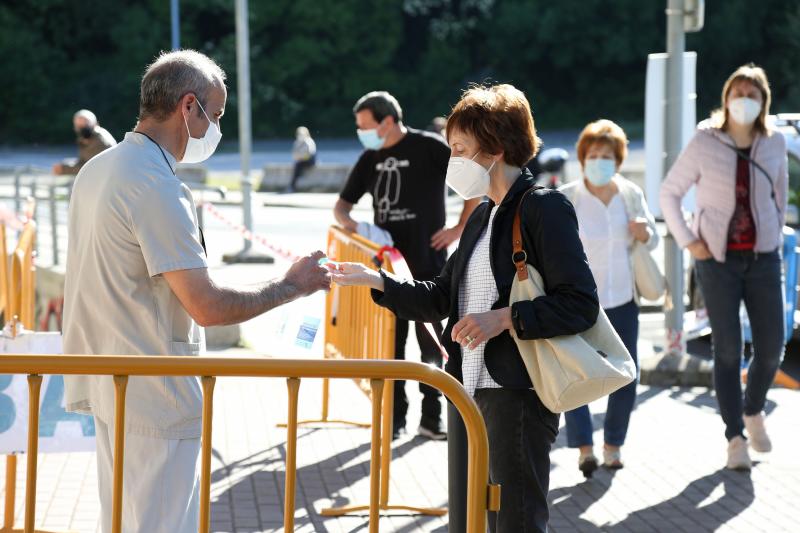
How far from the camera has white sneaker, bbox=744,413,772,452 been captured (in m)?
7.29

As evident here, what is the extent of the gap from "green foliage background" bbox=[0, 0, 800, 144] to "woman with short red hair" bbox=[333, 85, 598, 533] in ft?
160

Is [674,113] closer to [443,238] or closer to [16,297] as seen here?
[443,238]

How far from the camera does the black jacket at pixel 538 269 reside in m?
3.89

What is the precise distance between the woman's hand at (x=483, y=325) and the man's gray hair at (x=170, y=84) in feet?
3.29

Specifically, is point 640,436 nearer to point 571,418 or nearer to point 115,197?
point 571,418

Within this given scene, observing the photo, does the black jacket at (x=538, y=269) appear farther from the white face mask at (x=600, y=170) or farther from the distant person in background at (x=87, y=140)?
the distant person in background at (x=87, y=140)

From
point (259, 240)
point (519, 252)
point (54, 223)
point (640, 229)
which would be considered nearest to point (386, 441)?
point (640, 229)

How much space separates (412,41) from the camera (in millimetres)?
58906

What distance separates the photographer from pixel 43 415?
5.57m

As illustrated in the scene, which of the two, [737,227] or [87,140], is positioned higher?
[87,140]

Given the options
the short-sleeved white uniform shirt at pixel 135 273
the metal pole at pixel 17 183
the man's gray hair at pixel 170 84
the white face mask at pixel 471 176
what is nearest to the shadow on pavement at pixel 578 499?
the white face mask at pixel 471 176

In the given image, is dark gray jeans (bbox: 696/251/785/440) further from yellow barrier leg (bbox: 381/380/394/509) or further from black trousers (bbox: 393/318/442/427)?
Answer: yellow barrier leg (bbox: 381/380/394/509)

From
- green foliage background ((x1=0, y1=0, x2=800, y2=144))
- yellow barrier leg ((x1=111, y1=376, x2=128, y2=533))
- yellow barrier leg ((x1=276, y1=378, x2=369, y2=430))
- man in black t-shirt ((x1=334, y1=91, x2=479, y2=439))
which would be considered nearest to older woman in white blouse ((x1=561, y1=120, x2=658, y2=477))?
man in black t-shirt ((x1=334, y1=91, x2=479, y2=439))

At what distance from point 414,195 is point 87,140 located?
777 cm
